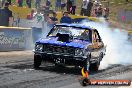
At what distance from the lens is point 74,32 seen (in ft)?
46.6

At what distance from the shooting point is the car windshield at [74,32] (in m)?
14.0

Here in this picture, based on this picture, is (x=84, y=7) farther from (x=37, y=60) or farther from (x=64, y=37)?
(x=37, y=60)

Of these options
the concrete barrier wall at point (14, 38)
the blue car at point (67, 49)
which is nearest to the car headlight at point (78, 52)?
the blue car at point (67, 49)

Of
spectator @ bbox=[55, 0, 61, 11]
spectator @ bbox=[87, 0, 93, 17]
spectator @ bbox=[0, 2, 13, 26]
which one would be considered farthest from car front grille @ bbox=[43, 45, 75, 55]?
spectator @ bbox=[55, 0, 61, 11]

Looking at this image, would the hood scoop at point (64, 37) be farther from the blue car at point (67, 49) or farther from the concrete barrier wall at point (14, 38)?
the concrete barrier wall at point (14, 38)

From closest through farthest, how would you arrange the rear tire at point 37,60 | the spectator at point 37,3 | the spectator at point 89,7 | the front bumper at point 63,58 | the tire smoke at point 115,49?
1. the front bumper at point 63,58
2. the rear tire at point 37,60
3. the tire smoke at point 115,49
4. the spectator at point 37,3
5. the spectator at point 89,7

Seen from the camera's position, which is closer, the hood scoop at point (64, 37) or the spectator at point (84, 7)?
the hood scoop at point (64, 37)

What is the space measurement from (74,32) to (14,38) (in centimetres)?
739

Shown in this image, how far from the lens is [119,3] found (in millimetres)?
43938

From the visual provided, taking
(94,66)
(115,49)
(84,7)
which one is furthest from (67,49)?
(84,7)

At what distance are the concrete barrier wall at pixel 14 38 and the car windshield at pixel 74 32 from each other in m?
6.08

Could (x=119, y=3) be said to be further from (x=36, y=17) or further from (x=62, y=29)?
(x=62, y=29)

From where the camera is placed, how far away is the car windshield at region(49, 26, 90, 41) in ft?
46.0

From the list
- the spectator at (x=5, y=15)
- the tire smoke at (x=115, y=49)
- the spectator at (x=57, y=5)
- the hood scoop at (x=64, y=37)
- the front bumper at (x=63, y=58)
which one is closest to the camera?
the front bumper at (x=63, y=58)
